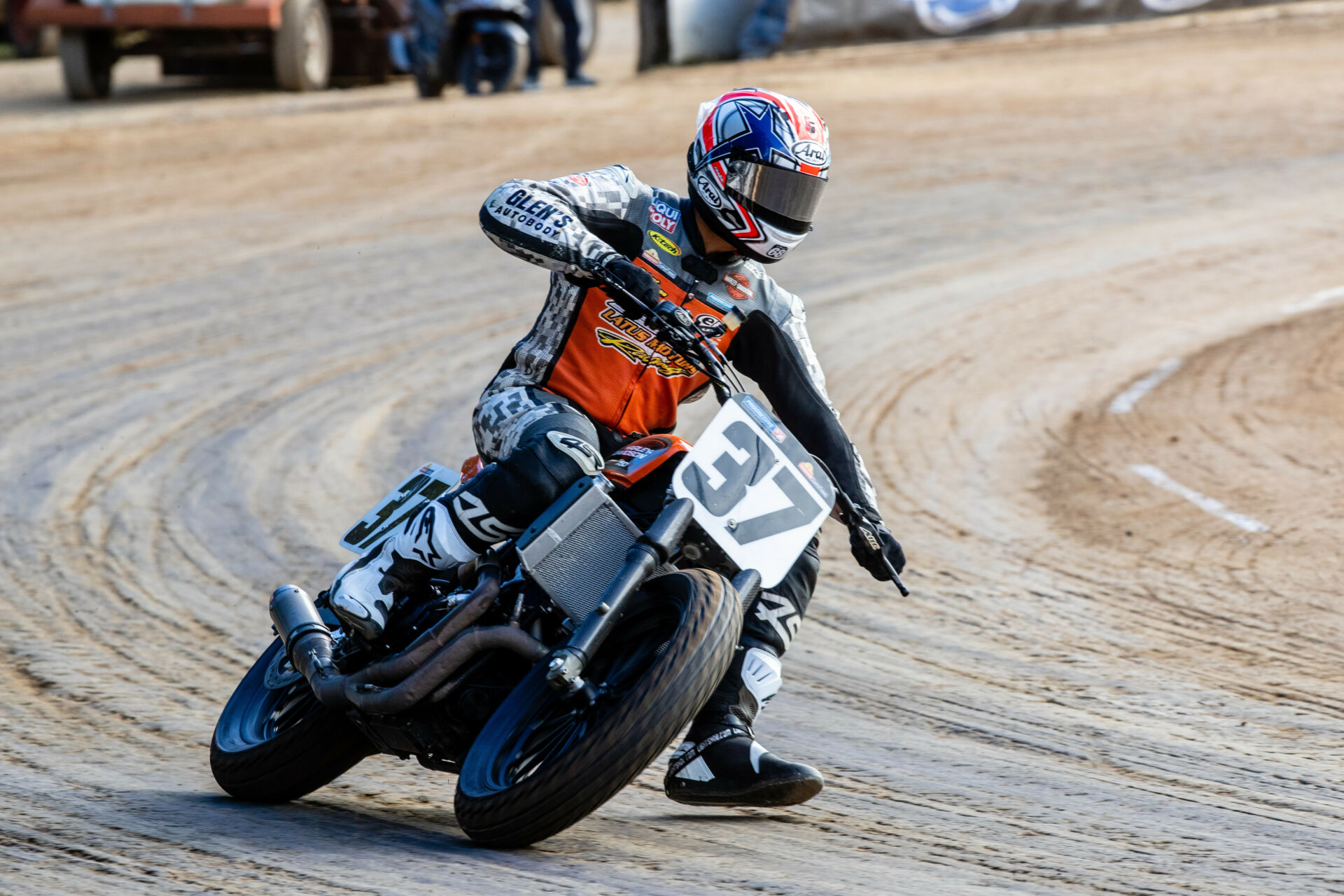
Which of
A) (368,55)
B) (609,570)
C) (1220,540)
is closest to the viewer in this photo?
(609,570)

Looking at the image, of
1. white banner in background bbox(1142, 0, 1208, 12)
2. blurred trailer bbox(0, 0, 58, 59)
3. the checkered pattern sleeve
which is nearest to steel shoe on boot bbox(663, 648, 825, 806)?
the checkered pattern sleeve

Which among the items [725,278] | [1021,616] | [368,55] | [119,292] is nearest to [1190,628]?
[1021,616]

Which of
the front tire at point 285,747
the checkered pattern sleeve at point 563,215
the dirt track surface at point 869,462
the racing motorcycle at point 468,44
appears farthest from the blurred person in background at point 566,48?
the front tire at point 285,747

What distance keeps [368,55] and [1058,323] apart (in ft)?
46.1

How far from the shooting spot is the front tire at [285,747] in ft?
14.1

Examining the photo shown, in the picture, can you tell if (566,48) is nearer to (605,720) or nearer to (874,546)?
(874,546)

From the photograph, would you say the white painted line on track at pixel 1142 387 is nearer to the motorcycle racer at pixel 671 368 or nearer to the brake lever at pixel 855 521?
the motorcycle racer at pixel 671 368

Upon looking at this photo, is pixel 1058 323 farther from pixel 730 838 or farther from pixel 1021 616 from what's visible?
pixel 730 838

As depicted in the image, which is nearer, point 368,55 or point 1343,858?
point 1343,858

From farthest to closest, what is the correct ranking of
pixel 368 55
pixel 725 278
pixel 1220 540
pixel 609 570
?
pixel 368 55 → pixel 1220 540 → pixel 725 278 → pixel 609 570

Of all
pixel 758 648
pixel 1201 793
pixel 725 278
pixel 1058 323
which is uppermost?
pixel 725 278

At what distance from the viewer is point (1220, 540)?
281 inches

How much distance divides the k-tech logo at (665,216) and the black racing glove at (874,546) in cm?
108

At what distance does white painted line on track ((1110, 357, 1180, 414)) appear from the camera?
933 cm
